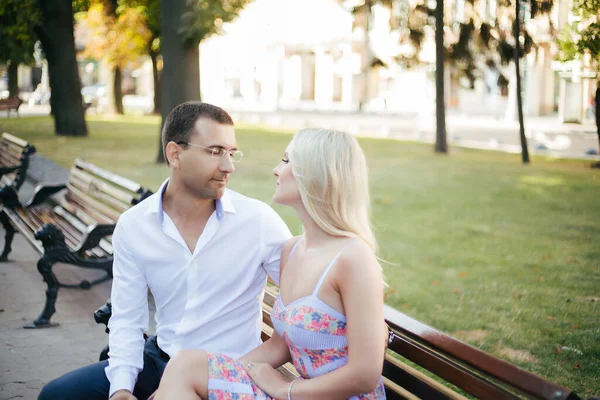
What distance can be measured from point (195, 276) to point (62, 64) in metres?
22.1

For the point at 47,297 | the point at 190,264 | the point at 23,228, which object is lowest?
the point at 47,297

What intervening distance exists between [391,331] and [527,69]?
46.3 m

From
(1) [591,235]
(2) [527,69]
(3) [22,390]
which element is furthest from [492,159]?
(2) [527,69]

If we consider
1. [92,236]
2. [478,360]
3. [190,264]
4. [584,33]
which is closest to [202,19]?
[584,33]

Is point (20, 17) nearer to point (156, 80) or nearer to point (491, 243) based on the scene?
point (491, 243)

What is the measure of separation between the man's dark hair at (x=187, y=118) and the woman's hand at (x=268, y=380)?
101 cm

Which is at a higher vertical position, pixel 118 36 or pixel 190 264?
pixel 118 36

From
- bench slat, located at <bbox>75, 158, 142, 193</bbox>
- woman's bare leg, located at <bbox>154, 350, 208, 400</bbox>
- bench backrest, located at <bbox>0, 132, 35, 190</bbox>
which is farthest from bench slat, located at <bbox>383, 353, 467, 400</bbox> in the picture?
bench backrest, located at <bbox>0, 132, 35, 190</bbox>

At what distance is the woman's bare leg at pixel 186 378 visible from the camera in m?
→ 2.49

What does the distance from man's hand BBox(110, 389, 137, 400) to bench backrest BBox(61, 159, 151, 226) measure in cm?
295

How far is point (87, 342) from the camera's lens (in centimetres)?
534

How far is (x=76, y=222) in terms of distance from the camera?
23.1 feet

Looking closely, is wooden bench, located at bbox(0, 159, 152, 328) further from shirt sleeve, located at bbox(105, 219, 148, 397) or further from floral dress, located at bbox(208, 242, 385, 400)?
floral dress, located at bbox(208, 242, 385, 400)

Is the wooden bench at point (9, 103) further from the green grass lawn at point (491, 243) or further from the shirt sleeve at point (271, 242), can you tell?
the shirt sleeve at point (271, 242)
